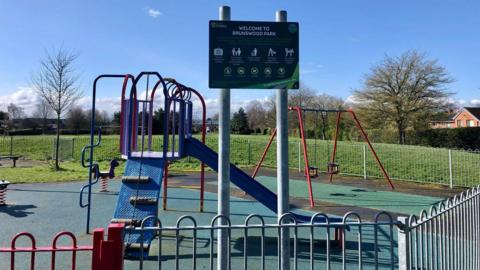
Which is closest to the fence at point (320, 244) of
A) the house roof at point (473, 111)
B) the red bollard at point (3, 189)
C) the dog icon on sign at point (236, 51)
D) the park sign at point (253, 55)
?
the park sign at point (253, 55)

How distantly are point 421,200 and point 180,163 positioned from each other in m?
12.4

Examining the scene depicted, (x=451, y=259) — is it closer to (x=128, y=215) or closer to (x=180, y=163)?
(x=128, y=215)

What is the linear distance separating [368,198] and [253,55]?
852cm

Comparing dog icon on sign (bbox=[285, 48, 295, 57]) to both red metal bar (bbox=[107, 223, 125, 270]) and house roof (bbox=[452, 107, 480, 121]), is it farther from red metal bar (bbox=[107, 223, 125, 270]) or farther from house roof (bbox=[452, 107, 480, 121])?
house roof (bbox=[452, 107, 480, 121])

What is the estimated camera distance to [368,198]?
35.4 ft

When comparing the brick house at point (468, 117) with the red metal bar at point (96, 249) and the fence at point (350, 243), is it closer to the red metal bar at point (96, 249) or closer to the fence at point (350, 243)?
the fence at point (350, 243)

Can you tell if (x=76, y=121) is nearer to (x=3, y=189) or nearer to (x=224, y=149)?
(x=3, y=189)

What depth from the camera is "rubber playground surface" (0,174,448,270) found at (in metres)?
5.42

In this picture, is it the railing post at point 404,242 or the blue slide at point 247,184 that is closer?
the railing post at point 404,242

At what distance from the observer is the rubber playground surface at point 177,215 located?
5422 millimetres

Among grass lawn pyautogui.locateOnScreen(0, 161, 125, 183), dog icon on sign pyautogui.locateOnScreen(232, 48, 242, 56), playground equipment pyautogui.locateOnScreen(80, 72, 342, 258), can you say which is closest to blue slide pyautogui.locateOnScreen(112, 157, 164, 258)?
playground equipment pyautogui.locateOnScreen(80, 72, 342, 258)

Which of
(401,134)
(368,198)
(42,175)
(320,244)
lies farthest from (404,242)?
(401,134)

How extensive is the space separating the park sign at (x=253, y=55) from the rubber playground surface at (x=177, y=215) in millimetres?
2748

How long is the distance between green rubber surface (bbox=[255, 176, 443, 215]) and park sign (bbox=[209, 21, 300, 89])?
6711 millimetres
